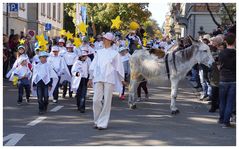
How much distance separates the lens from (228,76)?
10.4 meters

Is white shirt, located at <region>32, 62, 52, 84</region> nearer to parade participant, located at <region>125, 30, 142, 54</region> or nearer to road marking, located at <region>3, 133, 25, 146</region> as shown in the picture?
road marking, located at <region>3, 133, 25, 146</region>

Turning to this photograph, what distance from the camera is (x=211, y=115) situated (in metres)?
12.4

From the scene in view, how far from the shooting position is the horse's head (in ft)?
41.2

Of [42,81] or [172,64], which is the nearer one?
[42,81]

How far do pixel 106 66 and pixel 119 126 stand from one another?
127 centimetres

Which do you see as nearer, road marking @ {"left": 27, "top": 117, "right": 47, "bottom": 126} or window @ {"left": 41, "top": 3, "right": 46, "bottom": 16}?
road marking @ {"left": 27, "top": 117, "right": 47, "bottom": 126}

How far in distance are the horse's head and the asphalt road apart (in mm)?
1297

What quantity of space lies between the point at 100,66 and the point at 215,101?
4.10m

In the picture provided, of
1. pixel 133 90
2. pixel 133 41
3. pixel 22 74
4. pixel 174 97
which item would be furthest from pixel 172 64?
pixel 133 41

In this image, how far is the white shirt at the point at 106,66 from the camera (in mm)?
10242

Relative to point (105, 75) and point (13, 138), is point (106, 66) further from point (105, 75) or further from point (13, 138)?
point (13, 138)

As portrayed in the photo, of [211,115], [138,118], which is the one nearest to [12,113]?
[138,118]

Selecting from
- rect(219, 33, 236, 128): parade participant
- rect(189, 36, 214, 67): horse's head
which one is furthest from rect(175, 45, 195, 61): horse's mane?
rect(219, 33, 236, 128): parade participant

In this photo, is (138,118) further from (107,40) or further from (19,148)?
(19,148)
